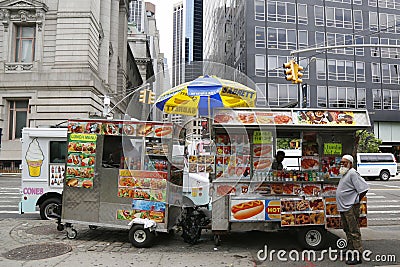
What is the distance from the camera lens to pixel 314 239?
22.5 feet

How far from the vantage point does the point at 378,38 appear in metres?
44.9

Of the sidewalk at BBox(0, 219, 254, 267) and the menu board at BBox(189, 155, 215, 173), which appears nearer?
the sidewalk at BBox(0, 219, 254, 267)

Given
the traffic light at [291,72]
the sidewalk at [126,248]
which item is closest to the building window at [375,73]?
the traffic light at [291,72]

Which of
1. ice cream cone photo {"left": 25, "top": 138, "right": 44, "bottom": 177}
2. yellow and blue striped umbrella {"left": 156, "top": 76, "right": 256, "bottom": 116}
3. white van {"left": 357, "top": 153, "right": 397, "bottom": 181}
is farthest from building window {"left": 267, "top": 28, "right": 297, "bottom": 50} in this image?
ice cream cone photo {"left": 25, "top": 138, "right": 44, "bottom": 177}

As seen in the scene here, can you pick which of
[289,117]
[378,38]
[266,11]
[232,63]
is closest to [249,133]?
[289,117]

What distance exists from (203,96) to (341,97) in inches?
1473

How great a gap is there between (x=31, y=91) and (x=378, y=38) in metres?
43.2

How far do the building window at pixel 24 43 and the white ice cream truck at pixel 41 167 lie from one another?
827 inches

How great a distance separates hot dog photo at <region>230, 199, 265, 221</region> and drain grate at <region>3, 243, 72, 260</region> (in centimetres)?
343

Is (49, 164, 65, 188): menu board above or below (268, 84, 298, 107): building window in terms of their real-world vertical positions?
below

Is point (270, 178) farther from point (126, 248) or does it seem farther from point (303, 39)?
point (303, 39)

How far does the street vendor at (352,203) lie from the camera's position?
596cm

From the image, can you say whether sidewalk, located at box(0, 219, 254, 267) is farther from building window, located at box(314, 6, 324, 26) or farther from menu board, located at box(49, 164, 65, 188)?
building window, located at box(314, 6, 324, 26)

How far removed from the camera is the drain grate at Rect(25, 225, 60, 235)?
7961mm
